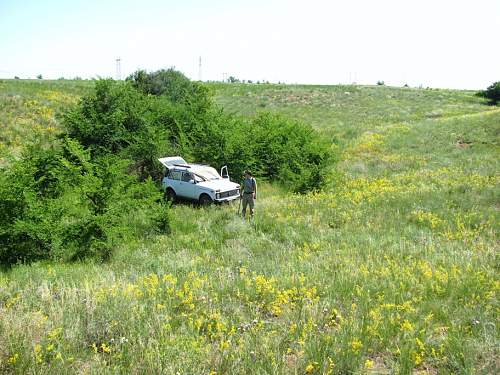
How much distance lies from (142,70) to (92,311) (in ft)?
106

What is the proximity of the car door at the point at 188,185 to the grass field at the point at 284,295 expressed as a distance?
1.07 metres

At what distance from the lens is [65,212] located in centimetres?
1084

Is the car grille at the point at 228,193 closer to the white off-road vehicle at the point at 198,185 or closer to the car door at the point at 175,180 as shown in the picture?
the white off-road vehicle at the point at 198,185

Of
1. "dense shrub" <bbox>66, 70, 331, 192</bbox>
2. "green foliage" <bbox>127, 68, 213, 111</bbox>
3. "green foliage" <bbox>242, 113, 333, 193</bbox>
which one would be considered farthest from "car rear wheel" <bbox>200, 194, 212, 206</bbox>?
"green foliage" <bbox>127, 68, 213, 111</bbox>

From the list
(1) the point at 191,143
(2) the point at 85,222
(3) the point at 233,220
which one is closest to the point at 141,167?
(1) the point at 191,143

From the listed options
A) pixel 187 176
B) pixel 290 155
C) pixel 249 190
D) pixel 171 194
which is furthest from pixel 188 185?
pixel 290 155

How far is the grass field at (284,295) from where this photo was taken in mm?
4762

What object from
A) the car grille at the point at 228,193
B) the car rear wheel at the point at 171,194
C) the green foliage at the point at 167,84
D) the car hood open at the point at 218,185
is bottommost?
the car rear wheel at the point at 171,194

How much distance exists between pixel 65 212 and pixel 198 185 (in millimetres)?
6292

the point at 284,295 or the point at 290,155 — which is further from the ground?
the point at 290,155

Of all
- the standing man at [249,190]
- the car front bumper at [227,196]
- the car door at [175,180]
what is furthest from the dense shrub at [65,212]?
the car door at [175,180]

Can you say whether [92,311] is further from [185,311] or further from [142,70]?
[142,70]

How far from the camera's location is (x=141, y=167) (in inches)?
814

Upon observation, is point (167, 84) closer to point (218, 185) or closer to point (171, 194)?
point (171, 194)
